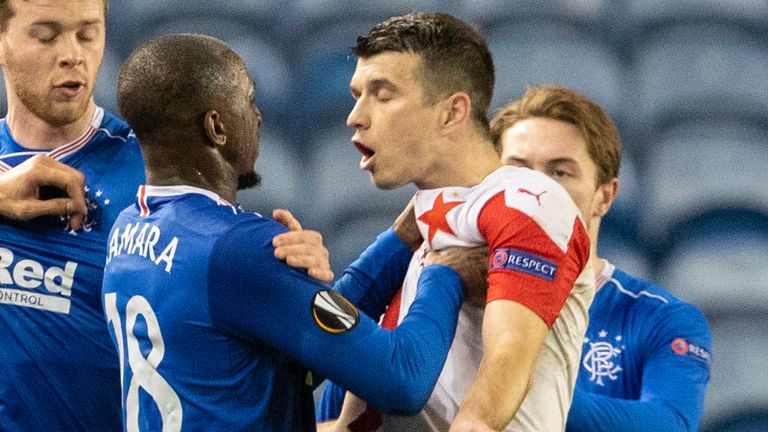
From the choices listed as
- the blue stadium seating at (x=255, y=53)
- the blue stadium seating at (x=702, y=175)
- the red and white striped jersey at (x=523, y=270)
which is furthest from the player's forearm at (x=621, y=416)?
the blue stadium seating at (x=255, y=53)

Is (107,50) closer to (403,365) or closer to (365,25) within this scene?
(365,25)

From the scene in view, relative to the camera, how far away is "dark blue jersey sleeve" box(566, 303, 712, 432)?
2.52 m

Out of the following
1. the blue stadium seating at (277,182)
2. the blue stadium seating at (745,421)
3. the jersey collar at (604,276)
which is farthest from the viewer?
the blue stadium seating at (277,182)

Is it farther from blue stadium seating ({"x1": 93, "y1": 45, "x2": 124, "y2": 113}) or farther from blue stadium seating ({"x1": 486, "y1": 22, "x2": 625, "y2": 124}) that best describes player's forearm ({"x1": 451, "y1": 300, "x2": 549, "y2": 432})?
blue stadium seating ({"x1": 93, "y1": 45, "x2": 124, "y2": 113})

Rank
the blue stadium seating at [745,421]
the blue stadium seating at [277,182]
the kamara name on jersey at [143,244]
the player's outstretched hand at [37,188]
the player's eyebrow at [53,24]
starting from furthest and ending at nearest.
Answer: the blue stadium seating at [277,182], the blue stadium seating at [745,421], the player's eyebrow at [53,24], the player's outstretched hand at [37,188], the kamara name on jersey at [143,244]

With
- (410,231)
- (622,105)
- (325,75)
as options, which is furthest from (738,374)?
(410,231)

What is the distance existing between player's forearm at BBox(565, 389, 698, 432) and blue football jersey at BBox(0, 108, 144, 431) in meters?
0.90

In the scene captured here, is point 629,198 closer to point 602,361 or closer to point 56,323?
point 602,361

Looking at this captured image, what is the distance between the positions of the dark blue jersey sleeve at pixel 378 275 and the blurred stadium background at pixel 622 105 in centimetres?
186

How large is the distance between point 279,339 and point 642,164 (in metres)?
2.62

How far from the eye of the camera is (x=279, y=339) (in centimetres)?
195

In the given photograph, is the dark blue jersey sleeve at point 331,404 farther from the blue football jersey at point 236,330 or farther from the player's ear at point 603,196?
the player's ear at point 603,196

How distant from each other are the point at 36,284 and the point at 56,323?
86mm

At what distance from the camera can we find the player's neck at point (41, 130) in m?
2.62
